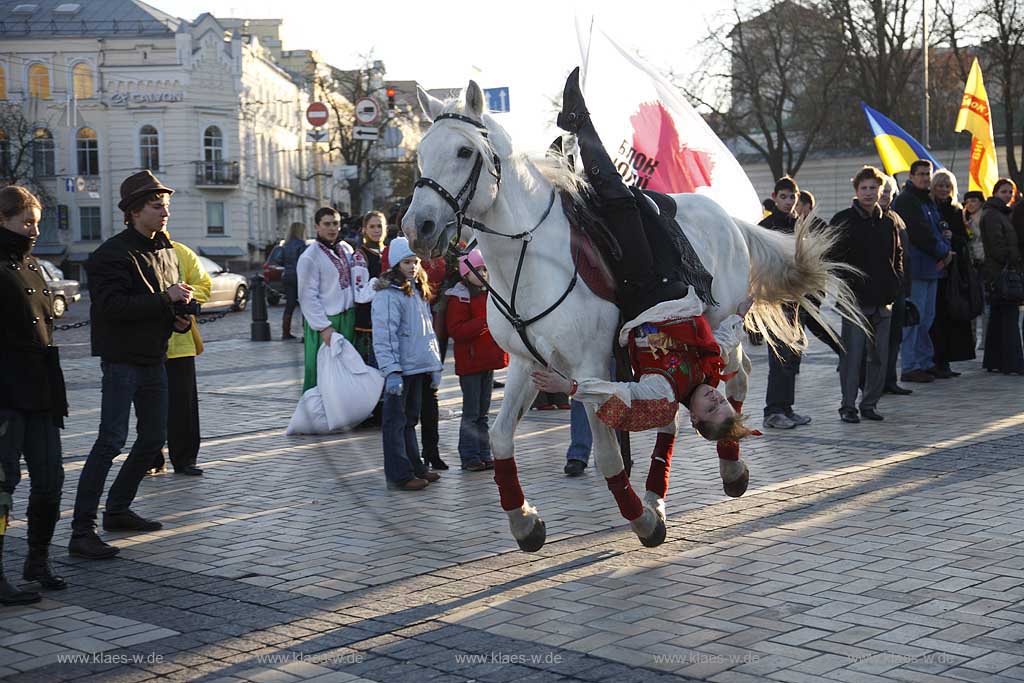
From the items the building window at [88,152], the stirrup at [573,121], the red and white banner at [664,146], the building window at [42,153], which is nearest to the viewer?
the stirrup at [573,121]

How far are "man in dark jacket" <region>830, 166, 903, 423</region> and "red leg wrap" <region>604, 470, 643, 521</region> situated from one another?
525 cm

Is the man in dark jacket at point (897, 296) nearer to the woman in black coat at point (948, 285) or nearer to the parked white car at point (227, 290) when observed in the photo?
the woman in black coat at point (948, 285)

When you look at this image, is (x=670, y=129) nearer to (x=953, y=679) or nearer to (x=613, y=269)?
(x=613, y=269)

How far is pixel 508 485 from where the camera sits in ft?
20.9

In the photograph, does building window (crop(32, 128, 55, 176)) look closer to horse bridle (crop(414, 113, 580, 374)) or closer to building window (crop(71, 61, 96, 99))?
building window (crop(71, 61, 96, 99))

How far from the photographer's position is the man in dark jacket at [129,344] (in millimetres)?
7004

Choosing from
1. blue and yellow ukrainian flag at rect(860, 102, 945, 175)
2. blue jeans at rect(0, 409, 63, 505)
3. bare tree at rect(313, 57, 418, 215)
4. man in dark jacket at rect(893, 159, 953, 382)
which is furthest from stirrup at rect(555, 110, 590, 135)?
bare tree at rect(313, 57, 418, 215)

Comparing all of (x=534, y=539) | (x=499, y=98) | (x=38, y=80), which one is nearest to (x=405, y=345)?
(x=534, y=539)

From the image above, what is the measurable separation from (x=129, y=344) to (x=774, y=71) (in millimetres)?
41728

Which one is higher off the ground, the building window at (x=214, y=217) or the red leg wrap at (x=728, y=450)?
the building window at (x=214, y=217)

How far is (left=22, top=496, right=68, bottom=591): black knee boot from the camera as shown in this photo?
20.3 feet

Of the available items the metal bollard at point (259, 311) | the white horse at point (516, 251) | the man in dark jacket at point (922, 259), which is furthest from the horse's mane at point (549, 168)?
the metal bollard at point (259, 311)

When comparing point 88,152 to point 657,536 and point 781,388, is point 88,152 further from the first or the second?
point 657,536

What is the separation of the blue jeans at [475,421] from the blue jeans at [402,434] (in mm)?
561
